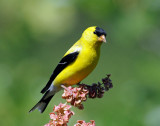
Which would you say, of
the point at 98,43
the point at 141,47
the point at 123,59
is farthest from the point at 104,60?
the point at 98,43

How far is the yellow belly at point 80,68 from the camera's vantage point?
3512mm

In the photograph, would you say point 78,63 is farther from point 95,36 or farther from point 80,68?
point 95,36

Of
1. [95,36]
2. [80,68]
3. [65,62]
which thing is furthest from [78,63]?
[95,36]

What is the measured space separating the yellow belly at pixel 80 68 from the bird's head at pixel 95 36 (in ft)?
0.38

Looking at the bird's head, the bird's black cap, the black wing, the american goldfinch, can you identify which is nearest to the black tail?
the american goldfinch

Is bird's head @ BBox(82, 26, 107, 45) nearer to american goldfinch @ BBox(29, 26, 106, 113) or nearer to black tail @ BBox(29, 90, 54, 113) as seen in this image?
american goldfinch @ BBox(29, 26, 106, 113)

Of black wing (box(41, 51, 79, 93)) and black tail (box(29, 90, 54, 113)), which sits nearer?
black tail (box(29, 90, 54, 113))

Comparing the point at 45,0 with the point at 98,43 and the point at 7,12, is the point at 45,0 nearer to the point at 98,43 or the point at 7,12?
the point at 7,12

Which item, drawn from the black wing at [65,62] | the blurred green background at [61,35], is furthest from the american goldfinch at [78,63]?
the blurred green background at [61,35]

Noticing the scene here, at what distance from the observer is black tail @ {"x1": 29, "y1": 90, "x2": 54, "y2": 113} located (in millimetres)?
3527

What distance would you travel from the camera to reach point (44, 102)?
3.75 m

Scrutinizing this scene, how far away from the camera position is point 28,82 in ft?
12.3

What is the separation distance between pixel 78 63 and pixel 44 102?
0.59 m

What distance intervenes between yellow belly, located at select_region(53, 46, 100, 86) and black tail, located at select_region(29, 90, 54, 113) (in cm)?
29
